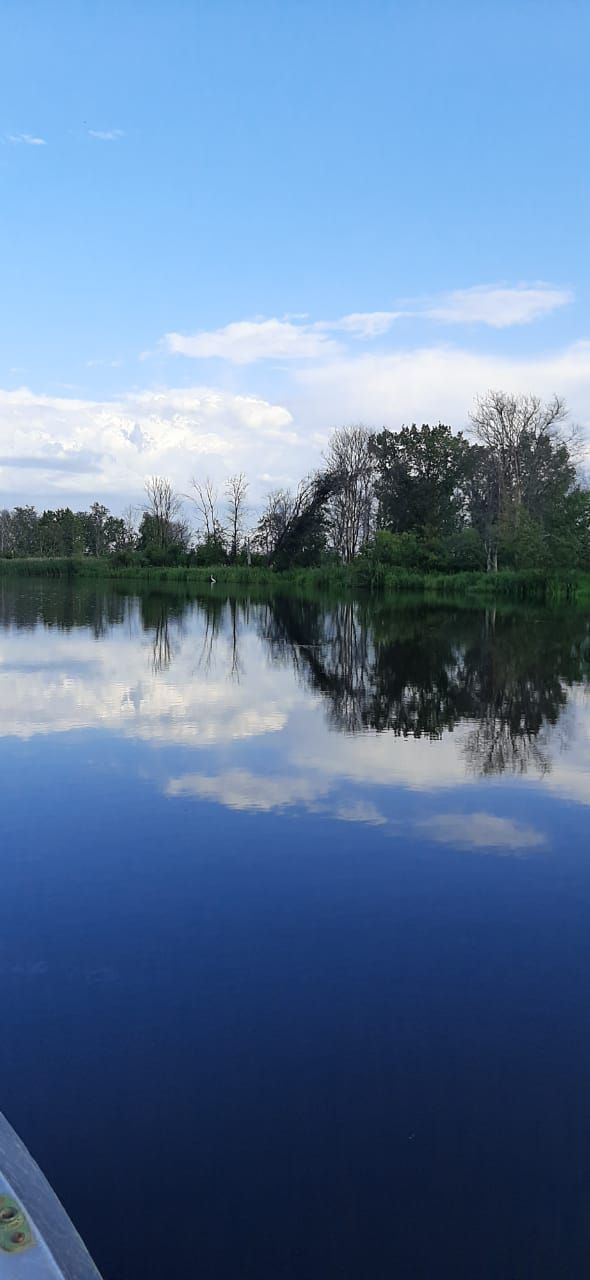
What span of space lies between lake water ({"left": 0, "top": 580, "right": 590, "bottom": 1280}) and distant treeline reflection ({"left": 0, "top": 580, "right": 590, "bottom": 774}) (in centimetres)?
81

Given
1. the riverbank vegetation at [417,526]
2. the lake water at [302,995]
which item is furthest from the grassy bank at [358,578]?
the lake water at [302,995]

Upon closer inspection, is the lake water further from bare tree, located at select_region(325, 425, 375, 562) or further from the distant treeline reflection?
bare tree, located at select_region(325, 425, 375, 562)

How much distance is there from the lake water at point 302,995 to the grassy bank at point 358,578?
3523cm

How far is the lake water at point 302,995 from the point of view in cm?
308

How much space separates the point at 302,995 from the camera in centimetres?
452

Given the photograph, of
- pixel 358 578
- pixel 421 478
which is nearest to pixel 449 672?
pixel 358 578

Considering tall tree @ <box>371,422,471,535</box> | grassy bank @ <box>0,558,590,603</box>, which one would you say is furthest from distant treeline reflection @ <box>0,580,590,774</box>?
tall tree @ <box>371,422,471,535</box>

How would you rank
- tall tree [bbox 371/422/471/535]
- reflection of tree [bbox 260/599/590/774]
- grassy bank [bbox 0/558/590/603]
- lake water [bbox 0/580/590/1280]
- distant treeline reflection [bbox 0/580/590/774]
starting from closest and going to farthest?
lake water [bbox 0/580/590/1280], reflection of tree [bbox 260/599/590/774], distant treeline reflection [bbox 0/580/590/774], grassy bank [bbox 0/558/590/603], tall tree [bbox 371/422/471/535]

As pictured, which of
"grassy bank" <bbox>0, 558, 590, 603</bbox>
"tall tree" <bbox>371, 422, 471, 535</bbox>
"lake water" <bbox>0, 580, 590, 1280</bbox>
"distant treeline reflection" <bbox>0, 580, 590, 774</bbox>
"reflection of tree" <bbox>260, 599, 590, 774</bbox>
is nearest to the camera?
"lake water" <bbox>0, 580, 590, 1280</bbox>

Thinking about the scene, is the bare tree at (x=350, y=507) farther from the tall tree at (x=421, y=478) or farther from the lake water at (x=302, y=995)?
the lake water at (x=302, y=995)

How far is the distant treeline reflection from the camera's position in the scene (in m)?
11.9

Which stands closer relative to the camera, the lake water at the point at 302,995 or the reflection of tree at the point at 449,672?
the lake water at the point at 302,995

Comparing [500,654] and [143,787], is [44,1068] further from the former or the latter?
[500,654]

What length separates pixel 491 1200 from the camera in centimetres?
317
